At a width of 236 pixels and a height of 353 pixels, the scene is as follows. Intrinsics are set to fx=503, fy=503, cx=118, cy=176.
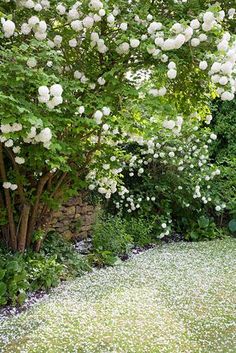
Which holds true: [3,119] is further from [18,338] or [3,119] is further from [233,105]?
[233,105]

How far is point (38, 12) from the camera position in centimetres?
432

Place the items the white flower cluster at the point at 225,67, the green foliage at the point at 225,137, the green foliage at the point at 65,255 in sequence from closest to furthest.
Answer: the white flower cluster at the point at 225,67 → the green foliage at the point at 65,255 → the green foliage at the point at 225,137

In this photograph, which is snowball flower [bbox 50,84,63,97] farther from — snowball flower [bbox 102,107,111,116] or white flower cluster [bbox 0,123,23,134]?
snowball flower [bbox 102,107,111,116]

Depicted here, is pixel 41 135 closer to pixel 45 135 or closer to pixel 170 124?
pixel 45 135

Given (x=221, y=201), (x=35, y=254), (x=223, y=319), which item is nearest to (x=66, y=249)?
(x=35, y=254)

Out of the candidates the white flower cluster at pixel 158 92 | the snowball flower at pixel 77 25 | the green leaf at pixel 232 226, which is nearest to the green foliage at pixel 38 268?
the white flower cluster at pixel 158 92

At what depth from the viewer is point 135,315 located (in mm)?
4211

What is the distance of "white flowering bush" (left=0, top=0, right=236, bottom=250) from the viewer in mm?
3717

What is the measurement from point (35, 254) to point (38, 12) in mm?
2438

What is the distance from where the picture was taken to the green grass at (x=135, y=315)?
3668 millimetres

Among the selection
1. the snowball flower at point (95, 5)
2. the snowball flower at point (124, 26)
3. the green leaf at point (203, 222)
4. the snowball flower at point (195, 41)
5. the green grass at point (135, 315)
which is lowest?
the green grass at point (135, 315)

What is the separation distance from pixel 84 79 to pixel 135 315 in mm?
2169

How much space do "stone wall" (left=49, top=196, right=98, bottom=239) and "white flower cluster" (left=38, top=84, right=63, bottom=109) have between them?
2880mm

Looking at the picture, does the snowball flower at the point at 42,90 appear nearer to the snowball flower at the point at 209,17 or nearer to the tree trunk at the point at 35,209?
the snowball flower at the point at 209,17
